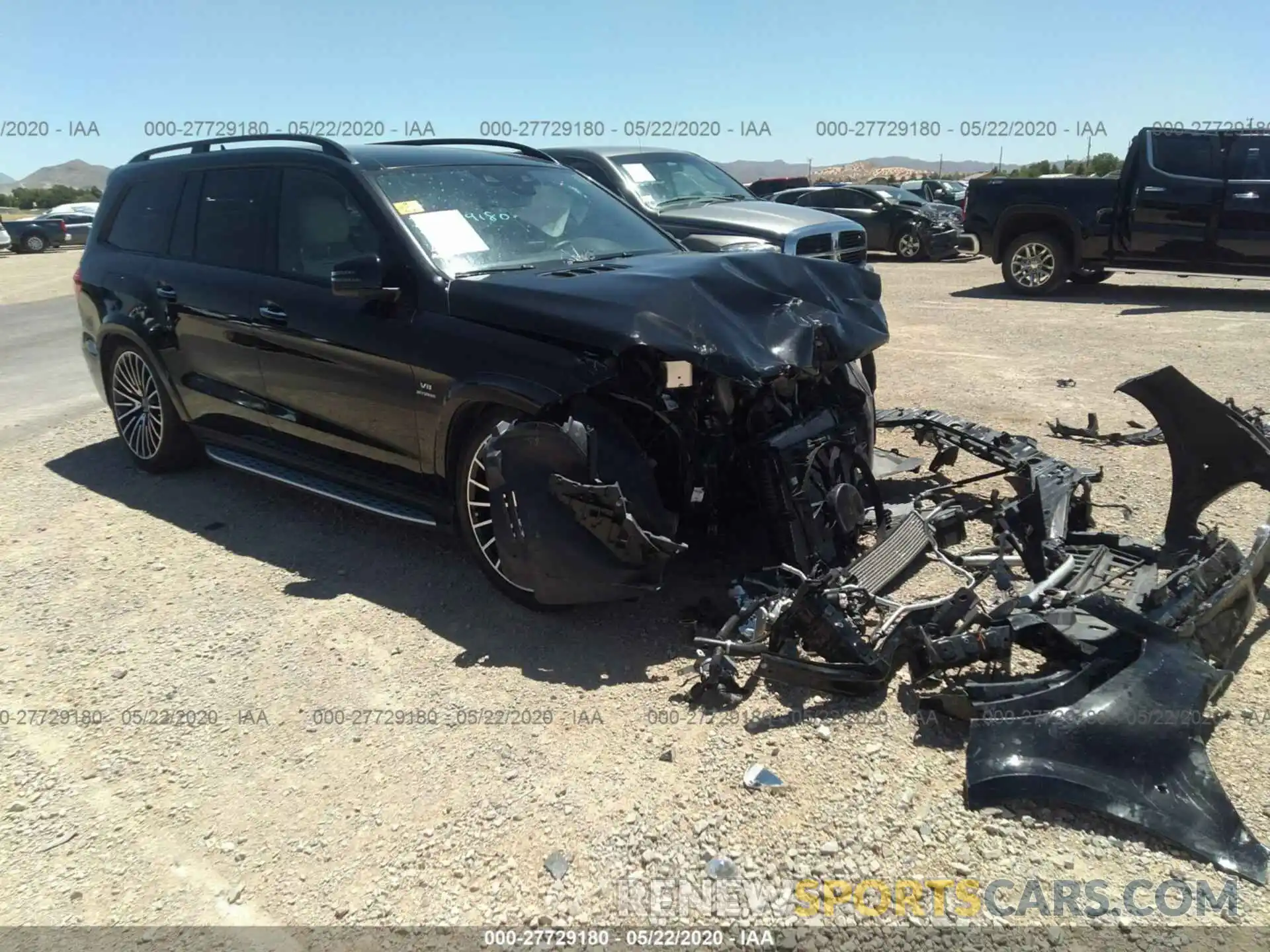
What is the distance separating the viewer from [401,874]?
281 centimetres

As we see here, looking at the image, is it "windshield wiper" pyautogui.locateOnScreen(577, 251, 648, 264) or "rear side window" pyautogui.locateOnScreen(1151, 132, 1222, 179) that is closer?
"windshield wiper" pyautogui.locateOnScreen(577, 251, 648, 264)

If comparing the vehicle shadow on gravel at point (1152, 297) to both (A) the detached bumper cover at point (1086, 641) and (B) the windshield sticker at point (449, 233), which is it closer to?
(A) the detached bumper cover at point (1086, 641)

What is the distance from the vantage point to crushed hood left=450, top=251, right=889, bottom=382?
3914 mm

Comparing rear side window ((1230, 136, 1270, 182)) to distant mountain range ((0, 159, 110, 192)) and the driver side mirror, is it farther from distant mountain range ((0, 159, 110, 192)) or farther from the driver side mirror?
distant mountain range ((0, 159, 110, 192))

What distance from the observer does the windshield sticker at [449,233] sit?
4629 millimetres

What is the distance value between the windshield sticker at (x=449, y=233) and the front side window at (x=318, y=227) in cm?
24

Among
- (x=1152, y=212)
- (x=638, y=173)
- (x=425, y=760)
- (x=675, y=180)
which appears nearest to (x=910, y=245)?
(x=1152, y=212)

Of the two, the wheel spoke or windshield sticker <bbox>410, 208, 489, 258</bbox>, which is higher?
windshield sticker <bbox>410, 208, 489, 258</bbox>

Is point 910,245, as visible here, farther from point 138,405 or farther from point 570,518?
point 570,518

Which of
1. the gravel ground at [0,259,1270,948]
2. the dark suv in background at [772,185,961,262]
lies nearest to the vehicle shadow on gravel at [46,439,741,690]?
the gravel ground at [0,259,1270,948]

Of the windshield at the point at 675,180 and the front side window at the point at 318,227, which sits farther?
the windshield at the point at 675,180

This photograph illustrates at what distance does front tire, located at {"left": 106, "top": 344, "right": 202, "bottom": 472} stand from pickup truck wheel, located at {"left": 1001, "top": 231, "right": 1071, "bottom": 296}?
1092 cm

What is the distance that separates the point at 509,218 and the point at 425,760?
2785mm

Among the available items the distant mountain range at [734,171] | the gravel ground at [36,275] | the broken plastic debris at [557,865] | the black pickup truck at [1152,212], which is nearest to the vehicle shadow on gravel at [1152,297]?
the black pickup truck at [1152,212]
